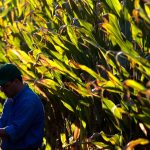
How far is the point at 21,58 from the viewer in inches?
198

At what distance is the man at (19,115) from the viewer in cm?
431

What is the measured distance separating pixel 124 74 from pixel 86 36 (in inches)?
22.8

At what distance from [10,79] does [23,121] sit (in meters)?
0.29

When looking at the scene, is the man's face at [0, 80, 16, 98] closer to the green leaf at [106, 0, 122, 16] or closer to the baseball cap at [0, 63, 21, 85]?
the baseball cap at [0, 63, 21, 85]

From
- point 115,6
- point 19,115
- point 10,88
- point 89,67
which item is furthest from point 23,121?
point 115,6

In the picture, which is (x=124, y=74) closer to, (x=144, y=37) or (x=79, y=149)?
(x=144, y=37)

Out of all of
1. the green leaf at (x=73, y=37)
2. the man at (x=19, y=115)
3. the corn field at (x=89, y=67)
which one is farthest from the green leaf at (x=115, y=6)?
the man at (x=19, y=115)

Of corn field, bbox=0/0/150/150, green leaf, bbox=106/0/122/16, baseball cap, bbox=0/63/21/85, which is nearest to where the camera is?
corn field, bbox=0/0/150/150

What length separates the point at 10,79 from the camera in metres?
4.28

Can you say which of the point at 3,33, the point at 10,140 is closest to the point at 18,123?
the point at 10,140

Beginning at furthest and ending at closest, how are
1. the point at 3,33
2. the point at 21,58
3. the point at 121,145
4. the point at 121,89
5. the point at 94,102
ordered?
the point at 3,33 → the point at 21,58 → the point at 94,102 → the point at 121,145 → the point at 121,89

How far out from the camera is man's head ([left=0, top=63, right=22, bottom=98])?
14.0 feet

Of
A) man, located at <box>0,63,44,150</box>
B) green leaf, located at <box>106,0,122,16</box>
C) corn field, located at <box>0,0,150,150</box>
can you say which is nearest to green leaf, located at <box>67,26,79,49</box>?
corn field, located at <box>0,0,150,150</box>

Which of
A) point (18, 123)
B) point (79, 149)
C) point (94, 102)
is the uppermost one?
point (18, 123)
